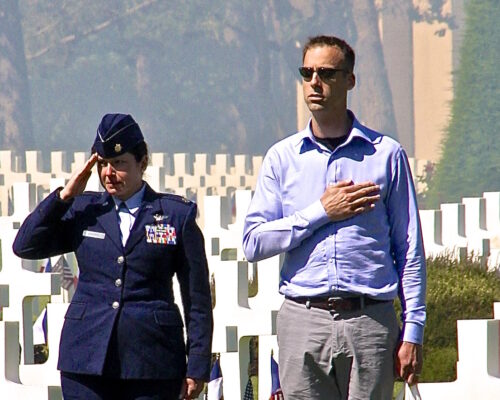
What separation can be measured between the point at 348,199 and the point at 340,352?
→ 0.40 metres

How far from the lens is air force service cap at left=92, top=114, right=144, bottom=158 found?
4691mm

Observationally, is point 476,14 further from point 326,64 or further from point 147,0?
point 326,64

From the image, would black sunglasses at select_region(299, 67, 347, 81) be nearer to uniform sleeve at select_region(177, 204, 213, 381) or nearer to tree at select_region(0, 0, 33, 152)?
uniform sleeve at select_region(177, 204, 213, 381)

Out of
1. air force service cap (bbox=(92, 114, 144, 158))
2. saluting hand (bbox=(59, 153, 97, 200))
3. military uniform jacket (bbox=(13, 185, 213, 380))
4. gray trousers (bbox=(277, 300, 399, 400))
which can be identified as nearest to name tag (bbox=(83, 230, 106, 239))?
military uniform jacket (bbox=(13, 185, 213, 380))

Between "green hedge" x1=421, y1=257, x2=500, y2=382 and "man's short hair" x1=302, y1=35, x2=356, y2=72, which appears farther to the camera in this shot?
"green hedge" x1=421, y1=257, x2=500, y2=382

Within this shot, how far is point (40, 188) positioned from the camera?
2041cm

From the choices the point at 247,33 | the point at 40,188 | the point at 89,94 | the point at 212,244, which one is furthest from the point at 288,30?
the point at 212,244

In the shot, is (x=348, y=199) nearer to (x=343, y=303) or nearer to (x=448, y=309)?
(x=343, y=303)

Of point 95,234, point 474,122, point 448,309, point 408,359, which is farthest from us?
point 474,122

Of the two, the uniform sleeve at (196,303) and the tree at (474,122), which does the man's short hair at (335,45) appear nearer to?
the uniform sleeve at (196,303)

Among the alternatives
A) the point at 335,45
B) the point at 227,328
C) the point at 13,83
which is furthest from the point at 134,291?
the point at 13,83

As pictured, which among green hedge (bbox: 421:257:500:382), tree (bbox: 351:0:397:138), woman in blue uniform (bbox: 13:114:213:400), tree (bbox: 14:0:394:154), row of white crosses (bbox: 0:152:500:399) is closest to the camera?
woman in blue uniform (bbox: 13:114:213:400)

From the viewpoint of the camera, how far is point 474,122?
1145 inches

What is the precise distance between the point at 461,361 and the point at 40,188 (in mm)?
14595
